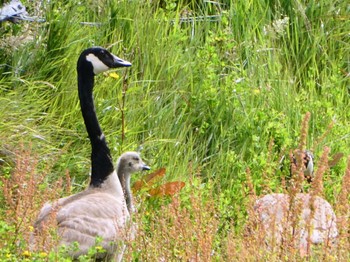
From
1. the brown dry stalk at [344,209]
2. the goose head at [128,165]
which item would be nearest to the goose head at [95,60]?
the goose head at [128,165]

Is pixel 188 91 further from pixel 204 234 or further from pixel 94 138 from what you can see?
pixel 204 234

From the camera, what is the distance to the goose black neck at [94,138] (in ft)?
22.3

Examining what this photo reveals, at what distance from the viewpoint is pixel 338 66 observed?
30.8 feet

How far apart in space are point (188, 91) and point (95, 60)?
1.49m

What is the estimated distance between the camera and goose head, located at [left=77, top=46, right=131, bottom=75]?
7.20m

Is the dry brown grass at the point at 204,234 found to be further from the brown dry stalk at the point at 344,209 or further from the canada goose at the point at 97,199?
the canada goose at the point at 97,199

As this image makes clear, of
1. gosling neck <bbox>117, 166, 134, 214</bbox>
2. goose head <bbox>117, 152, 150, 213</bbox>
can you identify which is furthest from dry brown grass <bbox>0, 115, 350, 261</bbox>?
goose head <bbox>117, 152, 150, 213</bbox>

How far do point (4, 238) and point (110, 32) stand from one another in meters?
3.76

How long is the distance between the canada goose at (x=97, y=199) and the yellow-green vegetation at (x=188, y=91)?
0.26m

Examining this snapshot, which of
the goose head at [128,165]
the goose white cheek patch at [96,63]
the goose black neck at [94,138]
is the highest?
the goose white cheek patch at [96,63]

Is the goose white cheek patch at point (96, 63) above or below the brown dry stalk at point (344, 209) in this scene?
above

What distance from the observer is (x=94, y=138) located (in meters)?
7.06

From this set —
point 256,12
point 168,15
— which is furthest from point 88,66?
point 256,12

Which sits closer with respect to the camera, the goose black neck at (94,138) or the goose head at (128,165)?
the goose black neck at (94,138)
